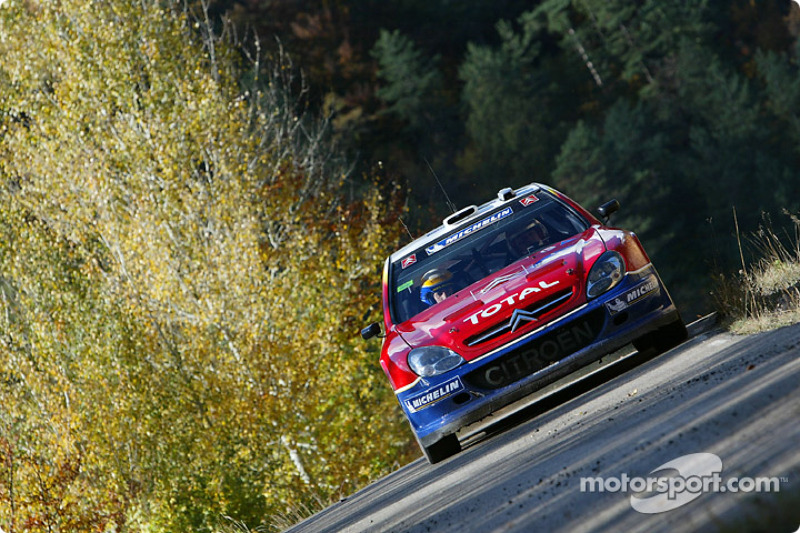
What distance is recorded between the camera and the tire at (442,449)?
843 centimetres

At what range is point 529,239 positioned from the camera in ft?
29.1

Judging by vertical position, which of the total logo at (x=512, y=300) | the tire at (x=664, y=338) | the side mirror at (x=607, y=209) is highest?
the side mirror at (x=607, y=209)

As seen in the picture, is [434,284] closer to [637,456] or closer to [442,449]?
[442,449]

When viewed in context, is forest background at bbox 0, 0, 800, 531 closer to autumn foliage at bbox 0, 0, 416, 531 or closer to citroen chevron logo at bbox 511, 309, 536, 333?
autumn foliage at bbox 0, 0, 416, 531

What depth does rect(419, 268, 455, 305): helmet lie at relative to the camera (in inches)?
344

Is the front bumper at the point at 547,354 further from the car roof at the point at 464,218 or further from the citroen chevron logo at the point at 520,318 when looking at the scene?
the car roof at the point at 464,218

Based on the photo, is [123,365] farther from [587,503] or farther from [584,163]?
[584,163]

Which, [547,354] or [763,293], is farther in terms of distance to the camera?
[763,293]

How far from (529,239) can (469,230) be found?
656mm

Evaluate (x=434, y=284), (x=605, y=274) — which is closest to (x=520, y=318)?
(x=605, y=274)

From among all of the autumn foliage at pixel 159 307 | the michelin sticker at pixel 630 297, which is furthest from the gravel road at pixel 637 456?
the autumn foliage at pixel 159 307

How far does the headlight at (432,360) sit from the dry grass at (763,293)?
2.59 meters
